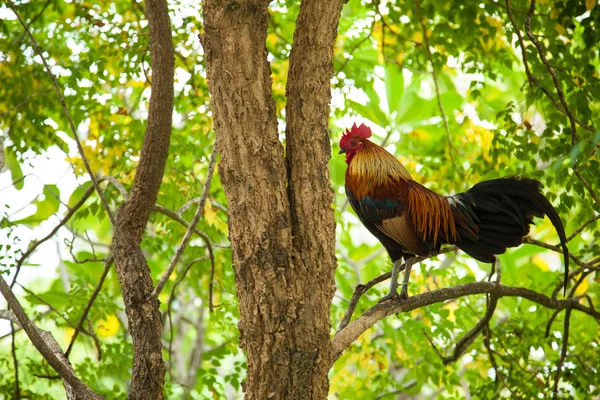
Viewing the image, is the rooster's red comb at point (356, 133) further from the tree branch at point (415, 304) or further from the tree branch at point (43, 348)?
the tree branch at point (43, 348)

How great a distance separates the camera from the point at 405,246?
314 centimetres

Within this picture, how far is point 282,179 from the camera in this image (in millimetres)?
2246

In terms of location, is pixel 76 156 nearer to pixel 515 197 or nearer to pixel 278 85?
pixel 278 85

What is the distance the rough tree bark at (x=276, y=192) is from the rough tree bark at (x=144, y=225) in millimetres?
650

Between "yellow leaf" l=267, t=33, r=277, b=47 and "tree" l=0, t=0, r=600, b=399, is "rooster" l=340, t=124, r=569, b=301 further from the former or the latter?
"yellow leaf" l=267, t=33, r=277, b=47

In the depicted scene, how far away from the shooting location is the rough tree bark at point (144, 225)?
2.70 metres

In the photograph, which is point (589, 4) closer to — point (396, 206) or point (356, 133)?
point (356, 133)

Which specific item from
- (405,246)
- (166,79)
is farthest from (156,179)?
(405,246)

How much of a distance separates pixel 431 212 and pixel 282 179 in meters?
1.22

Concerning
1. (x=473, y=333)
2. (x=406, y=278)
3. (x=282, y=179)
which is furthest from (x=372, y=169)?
(x=473, y=333)

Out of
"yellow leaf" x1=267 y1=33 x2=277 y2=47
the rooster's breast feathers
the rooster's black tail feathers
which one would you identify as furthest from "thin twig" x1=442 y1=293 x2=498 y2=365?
"yellow leaf" x1=267 y1=33 x2=277 y2=47

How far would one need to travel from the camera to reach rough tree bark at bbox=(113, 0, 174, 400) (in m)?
Result: 2.70

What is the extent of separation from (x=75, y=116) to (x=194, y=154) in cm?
81

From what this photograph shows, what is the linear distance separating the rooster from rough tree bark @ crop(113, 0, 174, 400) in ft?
3.18
